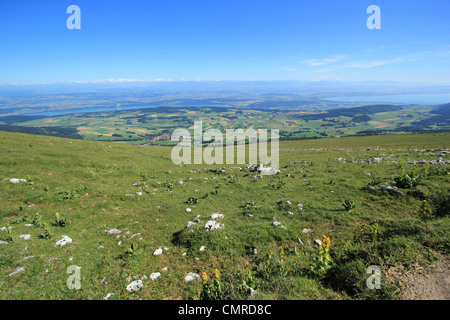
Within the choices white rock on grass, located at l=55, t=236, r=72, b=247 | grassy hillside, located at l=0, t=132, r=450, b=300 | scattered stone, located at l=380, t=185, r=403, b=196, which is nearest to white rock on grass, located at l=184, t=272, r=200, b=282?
grassy hillside, located at l=0, t=132, r=450, b=300

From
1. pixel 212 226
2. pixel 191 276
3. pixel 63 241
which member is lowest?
pixel 191 276

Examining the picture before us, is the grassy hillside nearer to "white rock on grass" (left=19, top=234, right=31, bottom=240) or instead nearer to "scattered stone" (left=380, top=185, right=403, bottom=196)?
"white rock on grass" (left=19, top=234, right=31, bottom=240)

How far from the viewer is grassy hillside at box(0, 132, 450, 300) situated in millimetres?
5773

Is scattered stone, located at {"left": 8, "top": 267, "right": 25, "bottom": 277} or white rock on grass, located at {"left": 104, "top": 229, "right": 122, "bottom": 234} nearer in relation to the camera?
scattered stone, located at {"left": 8, "top": 267, "right": 25, "bottom": 277}

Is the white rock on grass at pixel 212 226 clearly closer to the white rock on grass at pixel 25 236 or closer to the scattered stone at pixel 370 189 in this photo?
the white rock on grass at pixel 25 236

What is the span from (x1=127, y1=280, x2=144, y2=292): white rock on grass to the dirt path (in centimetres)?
734

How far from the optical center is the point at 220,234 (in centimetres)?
897

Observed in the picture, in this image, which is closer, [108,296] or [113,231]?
[108,296]

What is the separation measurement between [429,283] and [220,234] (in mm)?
6787

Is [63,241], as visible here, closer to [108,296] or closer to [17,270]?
[17,270]

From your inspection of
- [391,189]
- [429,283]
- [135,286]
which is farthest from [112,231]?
[391,189]

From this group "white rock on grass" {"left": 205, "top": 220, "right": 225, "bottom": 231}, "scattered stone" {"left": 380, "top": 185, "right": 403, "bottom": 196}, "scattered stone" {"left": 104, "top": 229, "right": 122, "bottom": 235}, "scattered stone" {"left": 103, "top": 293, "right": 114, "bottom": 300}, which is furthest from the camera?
"scattered stone" {"left": 380, "top": 185, "right": 403, "bottom": 196}

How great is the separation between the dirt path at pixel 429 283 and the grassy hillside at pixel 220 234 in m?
0.18
